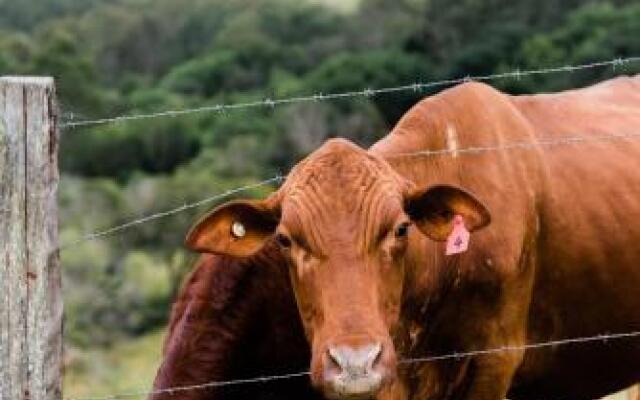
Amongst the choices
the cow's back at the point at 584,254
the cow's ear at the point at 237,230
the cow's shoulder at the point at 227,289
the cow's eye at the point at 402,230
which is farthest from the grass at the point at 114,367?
the cow's eye at the point at 402,230

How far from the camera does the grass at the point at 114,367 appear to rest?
1128 inches

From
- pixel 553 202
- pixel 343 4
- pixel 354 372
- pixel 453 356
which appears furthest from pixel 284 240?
pixel 343 4

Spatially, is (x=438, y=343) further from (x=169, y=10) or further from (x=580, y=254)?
(x=169, y=10)

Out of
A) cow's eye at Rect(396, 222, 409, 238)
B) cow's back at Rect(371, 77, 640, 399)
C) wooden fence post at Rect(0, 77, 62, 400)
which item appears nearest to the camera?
wooden fence post at Rect(0, 77, 62, 400)

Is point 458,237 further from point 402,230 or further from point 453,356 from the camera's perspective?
point 453,356

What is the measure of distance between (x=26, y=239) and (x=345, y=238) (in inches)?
49.9

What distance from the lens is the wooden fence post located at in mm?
5082

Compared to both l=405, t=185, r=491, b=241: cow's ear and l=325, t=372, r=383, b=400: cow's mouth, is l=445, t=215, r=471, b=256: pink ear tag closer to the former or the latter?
l=405, t=185, r=491, b=241: cow's ear

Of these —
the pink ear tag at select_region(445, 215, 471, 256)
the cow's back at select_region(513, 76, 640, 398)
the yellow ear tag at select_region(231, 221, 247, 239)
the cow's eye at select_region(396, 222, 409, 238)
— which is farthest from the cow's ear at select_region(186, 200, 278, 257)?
the cow's back at select_region(513, 76, 640, 398)

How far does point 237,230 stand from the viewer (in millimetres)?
6246

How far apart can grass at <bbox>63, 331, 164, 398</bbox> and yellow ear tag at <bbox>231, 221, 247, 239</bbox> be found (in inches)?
796

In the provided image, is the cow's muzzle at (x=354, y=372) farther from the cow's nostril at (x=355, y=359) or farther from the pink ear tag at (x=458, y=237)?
the pink ear tag at (x=458, y=237)

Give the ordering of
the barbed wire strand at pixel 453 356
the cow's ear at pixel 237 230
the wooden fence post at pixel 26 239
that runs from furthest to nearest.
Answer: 1. the barbed wire strand at pixel 453 356
2. the cow's ear at pixel 237 230
3. the wooden fence post at pixel 26 239

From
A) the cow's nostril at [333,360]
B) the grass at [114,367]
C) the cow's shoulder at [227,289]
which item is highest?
the cow's shoulder at [227,289]
